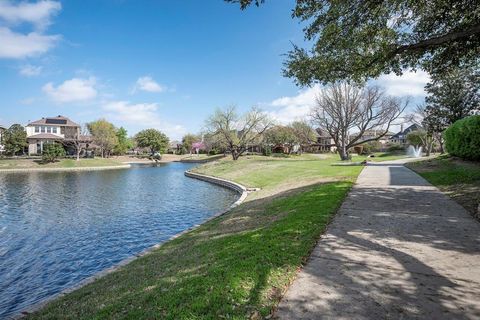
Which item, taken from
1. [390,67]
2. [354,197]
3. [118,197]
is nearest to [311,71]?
[390,67]

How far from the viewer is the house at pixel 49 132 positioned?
65812mm

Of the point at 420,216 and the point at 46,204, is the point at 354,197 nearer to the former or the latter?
the point at 420,216

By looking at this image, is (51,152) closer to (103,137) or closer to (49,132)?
(103,137)

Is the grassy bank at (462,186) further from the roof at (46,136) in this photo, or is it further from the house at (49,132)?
the roof at (46,136)

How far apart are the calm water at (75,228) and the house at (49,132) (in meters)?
46.3

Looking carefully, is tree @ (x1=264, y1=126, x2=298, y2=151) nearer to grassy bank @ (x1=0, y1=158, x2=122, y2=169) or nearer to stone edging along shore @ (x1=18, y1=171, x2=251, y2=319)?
stone edging along shore @ (x1=18, y1=171, x2=251, y2=319)

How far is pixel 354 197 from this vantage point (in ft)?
36.2

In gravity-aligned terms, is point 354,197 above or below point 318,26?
below

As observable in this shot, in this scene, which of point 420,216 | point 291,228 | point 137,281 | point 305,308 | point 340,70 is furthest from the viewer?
point 340,70

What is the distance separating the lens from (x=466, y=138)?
1902cm

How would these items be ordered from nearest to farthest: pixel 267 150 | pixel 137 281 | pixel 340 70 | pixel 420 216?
pixel 137 281 → pixel 420 216 → pixel 340 70 → pixel 267 150

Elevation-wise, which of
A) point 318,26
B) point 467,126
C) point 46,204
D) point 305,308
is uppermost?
point 318,26

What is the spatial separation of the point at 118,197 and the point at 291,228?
18986 mm

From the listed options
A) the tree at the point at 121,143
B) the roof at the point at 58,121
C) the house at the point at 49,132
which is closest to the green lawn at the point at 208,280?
the house at the point at 49,132
